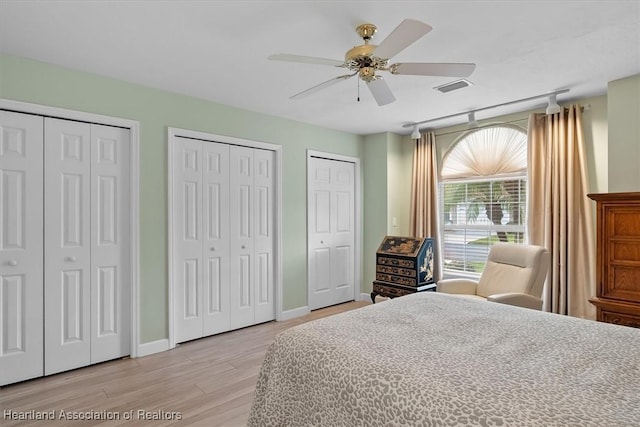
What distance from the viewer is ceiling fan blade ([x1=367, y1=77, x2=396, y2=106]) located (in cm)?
231

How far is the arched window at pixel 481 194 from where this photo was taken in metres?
4.14

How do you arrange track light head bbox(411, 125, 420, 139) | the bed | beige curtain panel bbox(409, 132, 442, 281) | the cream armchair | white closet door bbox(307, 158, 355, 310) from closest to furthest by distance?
the bed, the cream armchair, track light head bbox(411, 125, 420, 139), white closet door bbox(307, 158, 355, 310), beige curtain panel bbox(409, 132, 442, 281)

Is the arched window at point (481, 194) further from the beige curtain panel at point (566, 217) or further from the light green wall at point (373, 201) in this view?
the light green wall at point (373, 201)

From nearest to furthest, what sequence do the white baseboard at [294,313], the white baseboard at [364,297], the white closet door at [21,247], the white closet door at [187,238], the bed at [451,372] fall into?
the bed at [451,372]
the white closet door at [21,247]
the white closet door at [187,238]
the white baseboard at [294,313]
the white baseboard at [364,297]

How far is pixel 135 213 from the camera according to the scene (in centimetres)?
312

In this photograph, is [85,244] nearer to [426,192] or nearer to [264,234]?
[264,234]

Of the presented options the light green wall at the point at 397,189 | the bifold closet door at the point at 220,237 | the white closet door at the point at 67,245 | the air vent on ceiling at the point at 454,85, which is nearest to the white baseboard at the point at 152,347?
the bifold closet door at the point at 220,237

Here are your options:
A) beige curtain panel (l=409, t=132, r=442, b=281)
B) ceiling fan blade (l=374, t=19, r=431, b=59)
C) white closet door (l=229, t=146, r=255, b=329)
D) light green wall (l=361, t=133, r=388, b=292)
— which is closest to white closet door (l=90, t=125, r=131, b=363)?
white closet door (l=229, t=146, r=255, b=329)

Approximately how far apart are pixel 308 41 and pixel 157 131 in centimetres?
178

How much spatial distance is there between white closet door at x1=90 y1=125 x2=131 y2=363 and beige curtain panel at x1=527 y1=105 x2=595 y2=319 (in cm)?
427

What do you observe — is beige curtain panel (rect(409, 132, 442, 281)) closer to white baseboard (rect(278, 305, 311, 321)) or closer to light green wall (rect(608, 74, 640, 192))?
white baseboard (rect(278, 305, 311, 321))

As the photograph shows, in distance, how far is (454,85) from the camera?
3.18 meters

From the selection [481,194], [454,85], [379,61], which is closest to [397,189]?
[481,194]

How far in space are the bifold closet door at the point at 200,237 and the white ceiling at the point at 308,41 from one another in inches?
27.5
